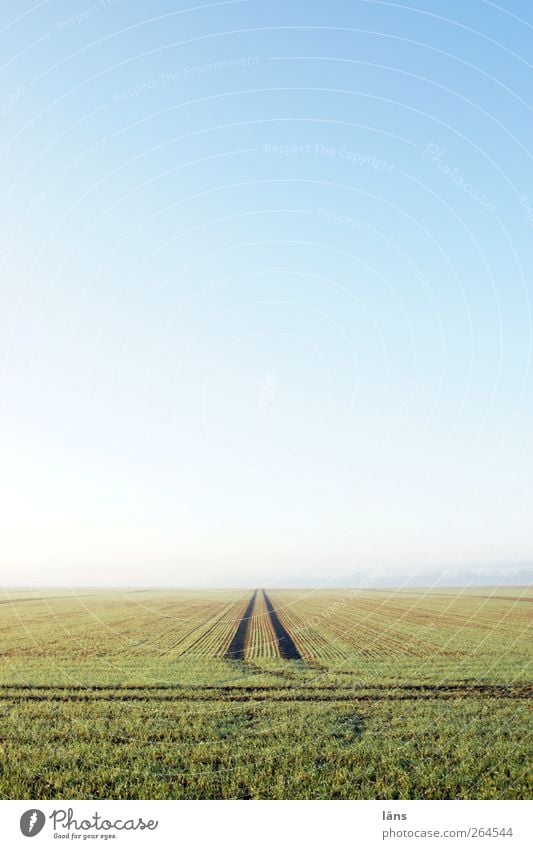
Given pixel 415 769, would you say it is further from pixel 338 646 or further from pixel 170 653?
pixel 338 646

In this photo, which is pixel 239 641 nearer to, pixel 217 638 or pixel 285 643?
pixel 217 638

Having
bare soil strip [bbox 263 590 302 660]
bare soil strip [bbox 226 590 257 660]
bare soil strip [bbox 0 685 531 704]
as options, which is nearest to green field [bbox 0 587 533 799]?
bare soil strip [bbox 0 685 531 704]

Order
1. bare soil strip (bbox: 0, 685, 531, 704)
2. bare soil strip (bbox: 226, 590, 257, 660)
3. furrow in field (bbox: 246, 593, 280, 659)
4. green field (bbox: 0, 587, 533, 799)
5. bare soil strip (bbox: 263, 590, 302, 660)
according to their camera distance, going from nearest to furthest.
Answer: green field (bbox: 0, 587, 533, 799) → bare soil strip (bbox: 0, 685, 531, 704) → bare soil strip (bbox: 263, 590, 302, 660) → bare soil strip (bbox: 226, 590, 257, 660) → furrow in field (bbox: 246, 593, 280, 659)

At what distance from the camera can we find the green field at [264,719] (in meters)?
15.3

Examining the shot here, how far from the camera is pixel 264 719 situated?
2200 centimetres

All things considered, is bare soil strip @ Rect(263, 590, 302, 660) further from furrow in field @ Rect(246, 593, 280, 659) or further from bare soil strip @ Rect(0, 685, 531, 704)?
bare soil strip @ Rect(0, 685, 531, 704)

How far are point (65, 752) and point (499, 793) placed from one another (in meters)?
12.2

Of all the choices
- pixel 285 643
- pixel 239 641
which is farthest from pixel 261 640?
pixel 285 643

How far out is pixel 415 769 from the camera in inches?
640

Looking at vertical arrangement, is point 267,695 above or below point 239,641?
above

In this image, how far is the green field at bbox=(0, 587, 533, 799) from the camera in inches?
601

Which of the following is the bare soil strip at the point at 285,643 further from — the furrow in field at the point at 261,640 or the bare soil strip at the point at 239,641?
the bare soil strip at the point at 239,641


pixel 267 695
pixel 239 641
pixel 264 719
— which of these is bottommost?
pixel 239 641
